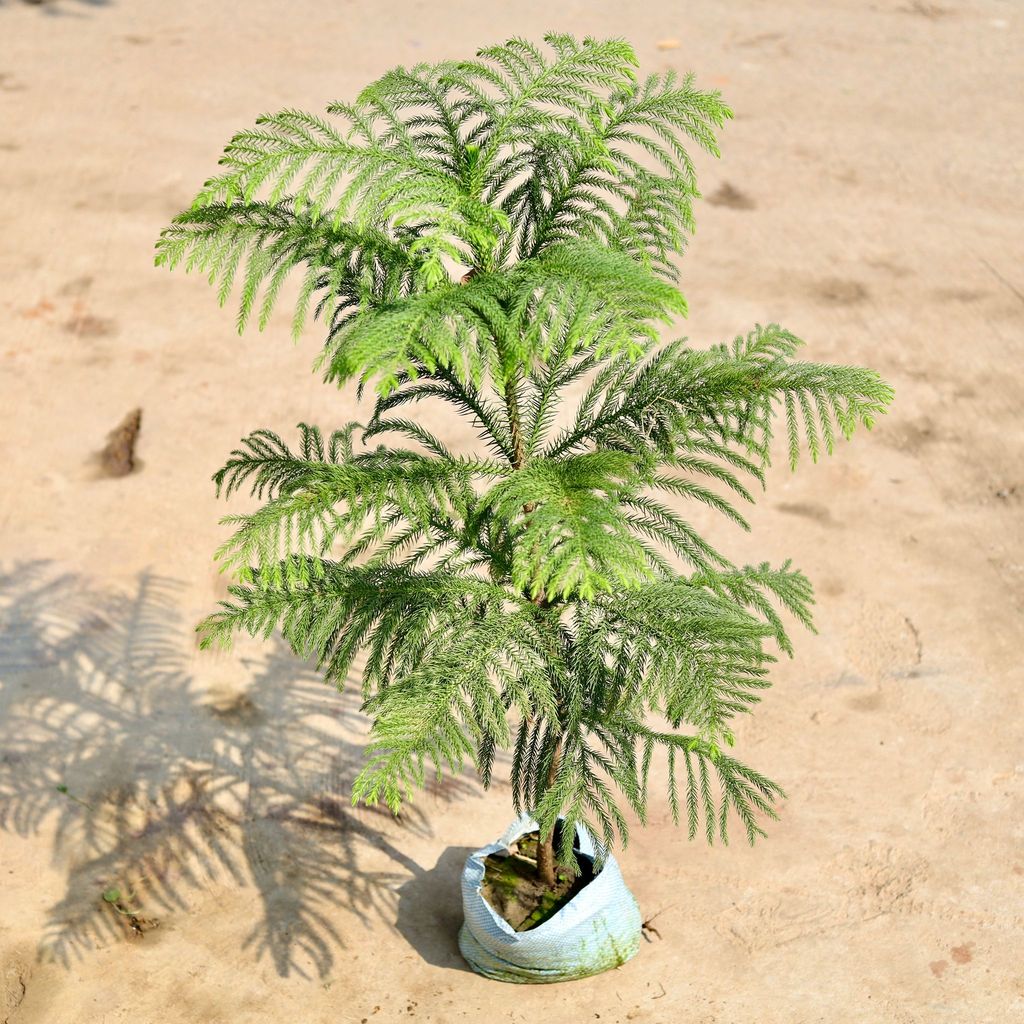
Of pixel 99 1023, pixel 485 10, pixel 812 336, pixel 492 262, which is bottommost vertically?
pixel 99 1023

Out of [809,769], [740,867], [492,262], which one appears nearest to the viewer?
[492,262]

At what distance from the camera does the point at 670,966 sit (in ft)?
15.2

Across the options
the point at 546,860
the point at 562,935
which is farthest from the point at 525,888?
the point at 562,935

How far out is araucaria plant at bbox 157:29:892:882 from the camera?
118 inches

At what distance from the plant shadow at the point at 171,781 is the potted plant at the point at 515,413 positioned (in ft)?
4.41

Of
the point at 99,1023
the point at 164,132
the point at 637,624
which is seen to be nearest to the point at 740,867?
the point at 637,624

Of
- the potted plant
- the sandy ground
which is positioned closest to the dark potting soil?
the sandy ground

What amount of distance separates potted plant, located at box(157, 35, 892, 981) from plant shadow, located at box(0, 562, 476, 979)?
135 centimetres

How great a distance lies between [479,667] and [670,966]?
5.86 ft

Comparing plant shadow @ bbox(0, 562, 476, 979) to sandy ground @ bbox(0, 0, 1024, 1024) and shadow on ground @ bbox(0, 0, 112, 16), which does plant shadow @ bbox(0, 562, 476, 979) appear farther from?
shadow on ground @ bbox(0, 0, 112, 16)

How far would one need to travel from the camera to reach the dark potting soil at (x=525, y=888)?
4520 millimetres

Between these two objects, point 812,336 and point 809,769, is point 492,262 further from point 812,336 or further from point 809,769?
point 812,336

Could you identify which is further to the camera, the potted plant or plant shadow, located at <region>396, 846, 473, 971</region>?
plant shadow, located at <region>396, 846, 473, 971</region>

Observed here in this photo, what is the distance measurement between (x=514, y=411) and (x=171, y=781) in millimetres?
2729
